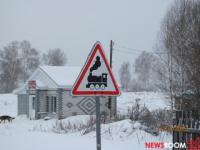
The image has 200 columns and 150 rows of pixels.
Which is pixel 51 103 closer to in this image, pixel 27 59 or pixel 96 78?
pixel 96 78

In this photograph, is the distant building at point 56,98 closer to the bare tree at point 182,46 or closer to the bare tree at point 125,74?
the bare tree at point 182,46

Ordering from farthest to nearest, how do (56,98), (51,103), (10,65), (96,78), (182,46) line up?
(10,65), (51,103), (56,98), (182,46), (96,78)

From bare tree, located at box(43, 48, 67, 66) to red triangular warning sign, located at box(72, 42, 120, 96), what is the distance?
8699cm

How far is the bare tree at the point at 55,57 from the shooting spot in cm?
9388

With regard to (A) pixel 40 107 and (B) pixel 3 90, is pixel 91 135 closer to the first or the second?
(A) pixel 40 107

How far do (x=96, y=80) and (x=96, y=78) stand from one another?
0.11 feet

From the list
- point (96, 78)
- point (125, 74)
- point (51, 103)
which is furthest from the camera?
point (125, 74)

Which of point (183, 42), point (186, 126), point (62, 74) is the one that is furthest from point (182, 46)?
point (62, 74)

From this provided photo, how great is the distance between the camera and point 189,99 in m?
14.2

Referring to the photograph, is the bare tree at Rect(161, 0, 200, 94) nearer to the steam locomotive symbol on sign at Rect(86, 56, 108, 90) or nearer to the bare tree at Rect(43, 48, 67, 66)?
the steam locomotive symbol on sign at Rect(86, 56, 108, 90)

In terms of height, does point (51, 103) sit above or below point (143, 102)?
above

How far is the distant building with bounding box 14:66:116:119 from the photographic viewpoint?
33.0 meters

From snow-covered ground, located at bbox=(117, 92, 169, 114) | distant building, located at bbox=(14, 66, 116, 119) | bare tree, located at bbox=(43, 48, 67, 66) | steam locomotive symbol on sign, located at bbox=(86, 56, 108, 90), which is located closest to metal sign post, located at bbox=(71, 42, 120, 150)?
steam locomotive symbol on sign, located at bbox=(86, 56, 108, 90)

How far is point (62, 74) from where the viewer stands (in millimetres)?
36219
